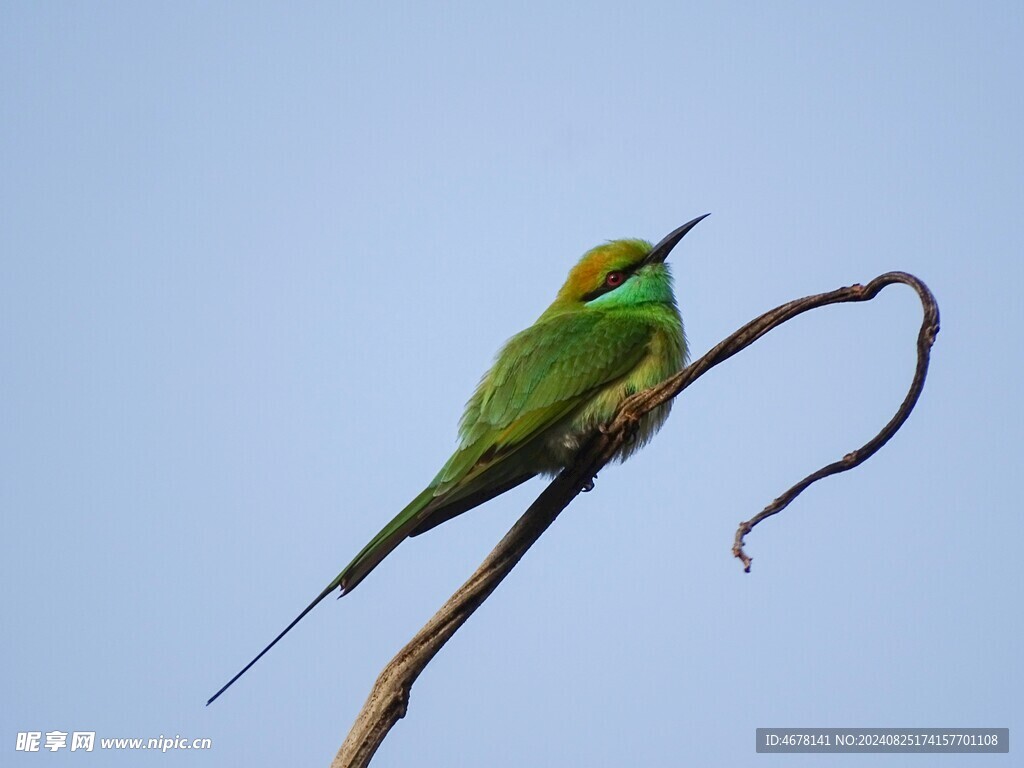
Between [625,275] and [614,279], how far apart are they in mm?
45

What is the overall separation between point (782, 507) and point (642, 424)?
1.36 meters

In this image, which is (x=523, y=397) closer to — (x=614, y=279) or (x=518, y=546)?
(x=614, y=279)

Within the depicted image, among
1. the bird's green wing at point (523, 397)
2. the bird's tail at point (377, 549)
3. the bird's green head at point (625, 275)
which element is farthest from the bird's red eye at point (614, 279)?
the bird's tail at point (377, 549)

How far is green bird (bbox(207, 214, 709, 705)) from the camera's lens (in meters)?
3.32

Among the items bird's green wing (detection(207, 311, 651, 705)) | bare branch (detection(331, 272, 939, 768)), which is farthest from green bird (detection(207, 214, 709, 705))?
bare branch (detection(331, 272, 939, 768))

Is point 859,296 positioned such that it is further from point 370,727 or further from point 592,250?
point 592,250

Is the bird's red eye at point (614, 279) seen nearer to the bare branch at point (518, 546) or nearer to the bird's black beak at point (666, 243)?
the bird's black beak at point (666, 243)

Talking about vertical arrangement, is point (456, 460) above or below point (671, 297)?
below

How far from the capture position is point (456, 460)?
3.37 meters

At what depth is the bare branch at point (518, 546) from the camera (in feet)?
7.02

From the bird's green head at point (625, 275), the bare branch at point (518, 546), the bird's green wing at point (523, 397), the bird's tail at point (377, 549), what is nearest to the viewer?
the bare branch at point (518, 546)

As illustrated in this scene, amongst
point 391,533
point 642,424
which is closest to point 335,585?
point 391,533

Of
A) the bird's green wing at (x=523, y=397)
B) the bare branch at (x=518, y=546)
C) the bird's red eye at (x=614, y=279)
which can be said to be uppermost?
the bird's red eye at (x=614, y=279)

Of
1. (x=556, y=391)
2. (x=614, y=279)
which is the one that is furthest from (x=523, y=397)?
(x=614, y=279)
